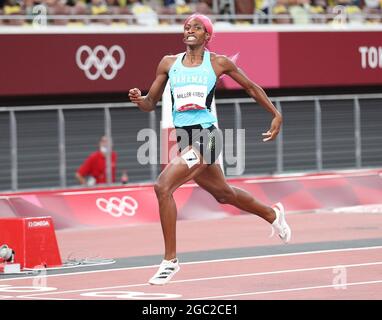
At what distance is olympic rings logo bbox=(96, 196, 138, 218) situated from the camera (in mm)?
23172

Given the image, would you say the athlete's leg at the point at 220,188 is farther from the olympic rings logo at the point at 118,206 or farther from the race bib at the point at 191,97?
the olympic rings logo at the point at 118,206

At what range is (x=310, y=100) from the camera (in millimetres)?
29906

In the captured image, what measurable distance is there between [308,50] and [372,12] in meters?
3.17

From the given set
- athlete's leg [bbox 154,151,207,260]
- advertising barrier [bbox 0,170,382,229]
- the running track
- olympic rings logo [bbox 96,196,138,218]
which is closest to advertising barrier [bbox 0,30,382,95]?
advertising barrier [bbox 0,170,382,229]

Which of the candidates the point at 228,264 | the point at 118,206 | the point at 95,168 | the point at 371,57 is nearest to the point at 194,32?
the point at 228,264

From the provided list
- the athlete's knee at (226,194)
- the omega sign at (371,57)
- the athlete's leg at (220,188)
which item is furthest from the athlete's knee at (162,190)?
the omega sign at (371,57)

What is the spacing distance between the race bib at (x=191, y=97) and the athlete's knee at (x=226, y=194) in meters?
0.93

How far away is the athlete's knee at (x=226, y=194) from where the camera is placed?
46.2 feet

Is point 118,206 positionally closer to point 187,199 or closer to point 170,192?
point 187,199

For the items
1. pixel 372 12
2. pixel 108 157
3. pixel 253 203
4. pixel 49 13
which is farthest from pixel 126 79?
pixel 253 203

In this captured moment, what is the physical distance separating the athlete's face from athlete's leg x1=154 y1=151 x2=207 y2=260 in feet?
3.89

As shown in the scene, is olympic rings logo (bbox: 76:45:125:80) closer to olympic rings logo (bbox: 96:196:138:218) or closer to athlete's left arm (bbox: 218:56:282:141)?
olympic rings logo (bbox: 96:196:138:218)

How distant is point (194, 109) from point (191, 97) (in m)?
0.13

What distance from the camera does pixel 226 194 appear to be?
556 inches
